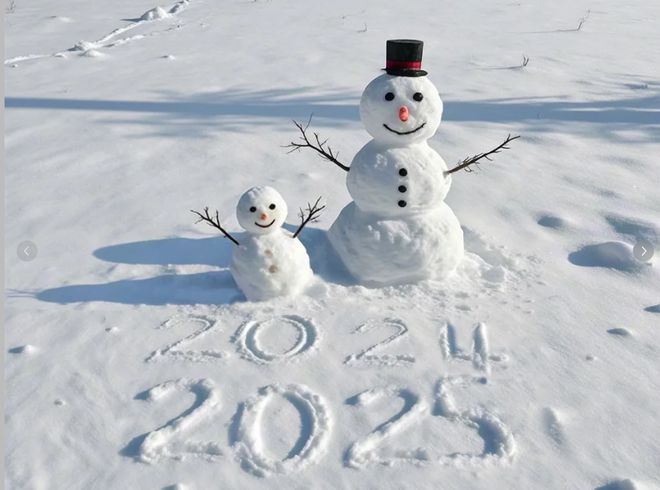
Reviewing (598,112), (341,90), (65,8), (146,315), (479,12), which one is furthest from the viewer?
(65,8)

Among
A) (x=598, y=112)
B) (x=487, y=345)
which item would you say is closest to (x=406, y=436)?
(x=487, y=345)

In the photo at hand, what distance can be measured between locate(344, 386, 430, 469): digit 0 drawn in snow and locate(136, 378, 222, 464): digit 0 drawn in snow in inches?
19.0

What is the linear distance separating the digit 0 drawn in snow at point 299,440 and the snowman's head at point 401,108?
1224 millimetres

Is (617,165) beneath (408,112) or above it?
beneath

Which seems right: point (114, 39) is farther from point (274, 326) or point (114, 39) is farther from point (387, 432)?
point (387, 432)

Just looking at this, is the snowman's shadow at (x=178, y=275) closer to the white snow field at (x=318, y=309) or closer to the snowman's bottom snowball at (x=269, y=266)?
the white snow field at (x=318, y=309)

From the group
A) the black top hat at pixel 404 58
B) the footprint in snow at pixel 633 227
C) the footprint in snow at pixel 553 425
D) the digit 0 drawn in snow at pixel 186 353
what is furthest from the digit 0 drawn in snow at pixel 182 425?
the footprint in snow at pixel 633 227

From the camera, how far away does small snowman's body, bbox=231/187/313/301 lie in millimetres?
3209

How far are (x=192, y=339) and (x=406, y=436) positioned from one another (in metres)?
1.05

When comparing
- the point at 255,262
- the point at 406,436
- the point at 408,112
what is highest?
the point at 408,112

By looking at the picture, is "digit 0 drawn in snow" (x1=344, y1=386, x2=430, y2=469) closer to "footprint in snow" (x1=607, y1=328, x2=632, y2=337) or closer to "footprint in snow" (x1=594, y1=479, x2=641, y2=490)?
"footprint in snow" (x1=594, y1=479, x2=641, y2=490)

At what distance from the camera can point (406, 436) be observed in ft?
8.58

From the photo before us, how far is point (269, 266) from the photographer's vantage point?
3.27m

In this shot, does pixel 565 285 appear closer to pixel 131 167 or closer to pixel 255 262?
pixel 255 262
